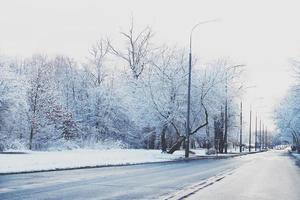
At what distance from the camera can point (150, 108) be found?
4941 cm

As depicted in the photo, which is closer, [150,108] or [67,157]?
[67,157]

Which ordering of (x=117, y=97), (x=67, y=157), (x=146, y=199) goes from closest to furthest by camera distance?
(x=146, y=199)
(x=67, y=157)
(x=117, y=97)

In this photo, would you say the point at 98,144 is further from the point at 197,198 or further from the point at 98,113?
the point at 197,198

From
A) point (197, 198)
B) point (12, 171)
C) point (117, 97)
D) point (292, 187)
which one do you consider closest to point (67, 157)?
point (12, 171)

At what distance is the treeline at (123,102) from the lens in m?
48.4

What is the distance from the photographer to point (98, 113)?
64188 mm

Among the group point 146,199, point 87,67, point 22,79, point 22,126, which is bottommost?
point 146,199

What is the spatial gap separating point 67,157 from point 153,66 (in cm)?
2369

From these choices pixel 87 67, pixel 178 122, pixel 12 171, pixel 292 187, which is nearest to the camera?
pixel 292 187

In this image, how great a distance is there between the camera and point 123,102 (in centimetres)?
6291

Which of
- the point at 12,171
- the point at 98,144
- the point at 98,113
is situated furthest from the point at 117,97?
the point at 12,171

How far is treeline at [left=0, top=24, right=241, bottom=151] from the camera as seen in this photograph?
48406 mm

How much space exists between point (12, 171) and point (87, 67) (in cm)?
5158

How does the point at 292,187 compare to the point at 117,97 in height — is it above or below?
below
